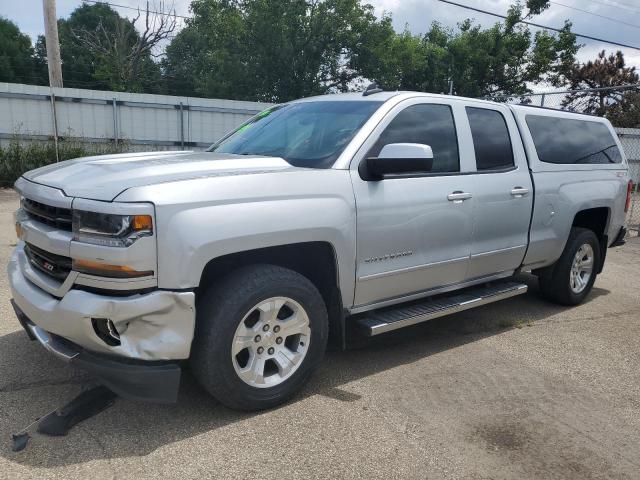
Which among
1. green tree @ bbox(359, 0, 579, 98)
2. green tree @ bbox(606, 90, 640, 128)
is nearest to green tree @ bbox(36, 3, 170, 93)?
green tree @ bbox(359, 0, 579, 98)

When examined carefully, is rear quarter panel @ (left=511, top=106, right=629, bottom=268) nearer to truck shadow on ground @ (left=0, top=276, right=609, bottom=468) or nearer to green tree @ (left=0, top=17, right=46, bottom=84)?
truck shadow on ground @ (left=0, top=276, right=609, bottom=468)

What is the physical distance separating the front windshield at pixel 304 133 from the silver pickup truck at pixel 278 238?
0.02m

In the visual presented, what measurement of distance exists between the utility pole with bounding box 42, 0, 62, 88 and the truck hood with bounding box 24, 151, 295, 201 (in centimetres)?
1339

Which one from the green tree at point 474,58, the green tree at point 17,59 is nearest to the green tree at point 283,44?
the green tree at point 474,58

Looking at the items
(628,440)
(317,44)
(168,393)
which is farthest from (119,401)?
(317,44)

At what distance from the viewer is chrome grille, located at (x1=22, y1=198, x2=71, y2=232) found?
2920mm

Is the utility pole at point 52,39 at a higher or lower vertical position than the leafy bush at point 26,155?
higher

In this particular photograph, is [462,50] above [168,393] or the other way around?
above

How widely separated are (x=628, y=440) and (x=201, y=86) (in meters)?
29.7

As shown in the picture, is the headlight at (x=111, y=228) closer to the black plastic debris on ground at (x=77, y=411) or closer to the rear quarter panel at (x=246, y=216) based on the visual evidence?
the rear quarter panel at (x=246, y=216)

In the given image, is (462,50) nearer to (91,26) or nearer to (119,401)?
(119,401)

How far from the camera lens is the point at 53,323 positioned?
292cm

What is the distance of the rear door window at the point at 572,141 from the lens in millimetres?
5148

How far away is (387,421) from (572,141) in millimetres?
3720
